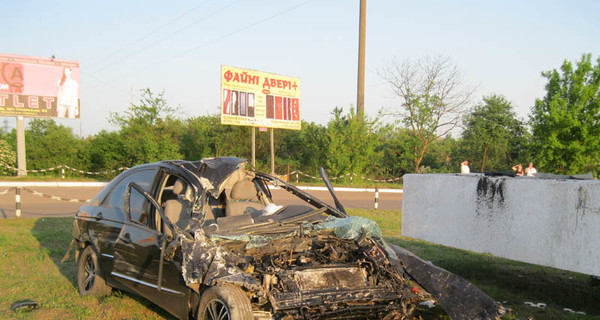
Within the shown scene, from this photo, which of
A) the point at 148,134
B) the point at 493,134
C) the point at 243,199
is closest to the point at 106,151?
the point at 148,134

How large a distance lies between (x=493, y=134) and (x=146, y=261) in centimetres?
3140

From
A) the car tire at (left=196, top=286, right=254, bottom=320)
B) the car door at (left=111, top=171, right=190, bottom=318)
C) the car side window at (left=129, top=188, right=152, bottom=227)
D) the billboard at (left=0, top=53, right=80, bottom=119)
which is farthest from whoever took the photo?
the billboard at (left=0, top=53, right=80, bottom=119)

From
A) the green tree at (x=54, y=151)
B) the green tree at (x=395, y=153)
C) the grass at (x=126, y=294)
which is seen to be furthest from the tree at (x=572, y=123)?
the green tree at (x=54, y=151)

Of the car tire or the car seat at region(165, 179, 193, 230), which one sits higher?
the car seat at region(165, 179, 193, 230)

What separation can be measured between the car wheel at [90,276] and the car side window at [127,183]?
709 millimetres

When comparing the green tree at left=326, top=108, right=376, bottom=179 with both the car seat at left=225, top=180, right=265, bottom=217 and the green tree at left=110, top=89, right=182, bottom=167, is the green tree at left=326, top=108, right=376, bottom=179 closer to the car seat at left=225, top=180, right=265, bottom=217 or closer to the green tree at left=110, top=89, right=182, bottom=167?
the green tree at left=110, top=89, right=182, bottom=167

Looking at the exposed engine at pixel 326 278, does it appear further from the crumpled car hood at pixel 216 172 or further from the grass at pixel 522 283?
the grass at pixel 522 283

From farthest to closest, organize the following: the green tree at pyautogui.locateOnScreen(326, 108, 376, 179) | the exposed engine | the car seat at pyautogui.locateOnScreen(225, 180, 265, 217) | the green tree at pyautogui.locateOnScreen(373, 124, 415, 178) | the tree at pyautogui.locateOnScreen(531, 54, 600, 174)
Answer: the green tree at pyautogui.locateOnScreen(373, 124, 415, 178) < the green tree at pyautogui.locateOnScreen(326, 108, 376, 179) < the tree at pyautogui.locateOnScreen(531, 54, 600, 174) < the car seat at pyautogui.locateOnScreen(225, 180, 265, 217) < the exposed engine

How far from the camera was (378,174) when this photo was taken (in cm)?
3381

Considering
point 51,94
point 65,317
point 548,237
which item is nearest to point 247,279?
point 65,317

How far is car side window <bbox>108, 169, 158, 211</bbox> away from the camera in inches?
213

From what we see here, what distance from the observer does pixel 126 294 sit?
19.8ft

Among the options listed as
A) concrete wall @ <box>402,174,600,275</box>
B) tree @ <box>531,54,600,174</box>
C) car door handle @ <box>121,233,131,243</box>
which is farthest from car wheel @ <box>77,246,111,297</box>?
tree @ <box>531,54,600,174</box>

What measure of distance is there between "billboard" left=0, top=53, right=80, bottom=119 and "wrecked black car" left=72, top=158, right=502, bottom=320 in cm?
2555
